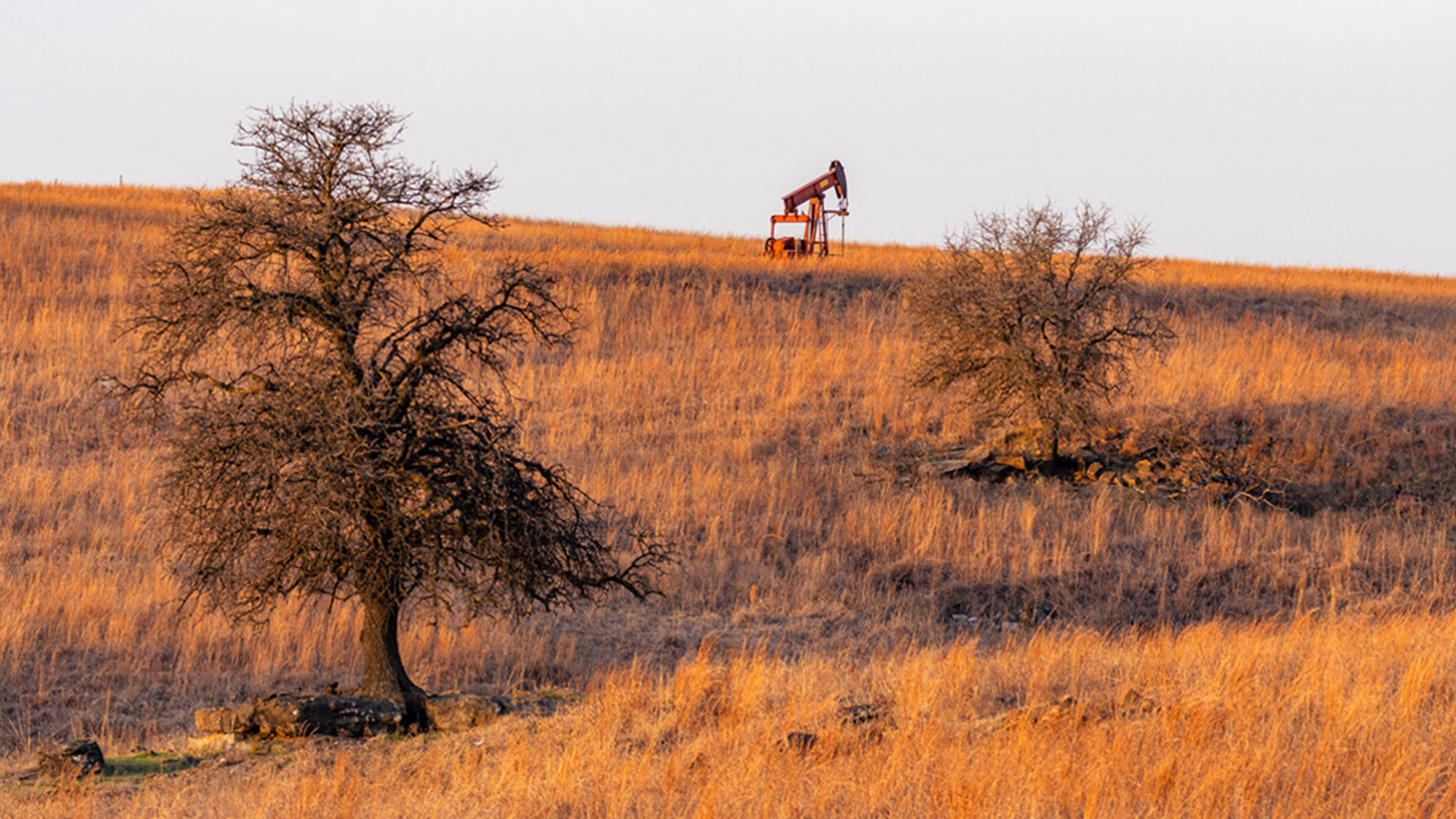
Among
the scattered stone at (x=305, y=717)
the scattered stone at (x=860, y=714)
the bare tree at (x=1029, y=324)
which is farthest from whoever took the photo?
the bare tree at (x=1029, y=324)

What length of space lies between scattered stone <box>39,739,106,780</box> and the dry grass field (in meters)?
0.17

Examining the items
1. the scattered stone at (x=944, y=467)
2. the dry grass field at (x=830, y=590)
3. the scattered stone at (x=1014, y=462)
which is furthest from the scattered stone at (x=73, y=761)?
the scattered stone at (x=1014, y=462)

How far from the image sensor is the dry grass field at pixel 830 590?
623 cm

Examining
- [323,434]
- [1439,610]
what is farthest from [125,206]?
[1439,610]

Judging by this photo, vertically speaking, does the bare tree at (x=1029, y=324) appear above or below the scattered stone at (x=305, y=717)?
above

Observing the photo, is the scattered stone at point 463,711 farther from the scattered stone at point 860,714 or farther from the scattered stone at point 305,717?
the scattered stone at point 860,714

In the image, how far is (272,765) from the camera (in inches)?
301

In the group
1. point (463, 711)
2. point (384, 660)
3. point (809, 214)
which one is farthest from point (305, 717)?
point (809, 214)

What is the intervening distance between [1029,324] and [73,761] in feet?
46.6

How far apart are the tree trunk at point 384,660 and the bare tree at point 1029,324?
11265 millimetres

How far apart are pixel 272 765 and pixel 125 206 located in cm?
3061

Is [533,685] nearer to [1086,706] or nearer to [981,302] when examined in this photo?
[1086,706]

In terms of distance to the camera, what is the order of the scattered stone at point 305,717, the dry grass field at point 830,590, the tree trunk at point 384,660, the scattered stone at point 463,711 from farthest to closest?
the tree trunk at point 384,660 → the scattered stone at point 463,711 → the scattered stone at point 305,717 → the dry grass field at point 830,590

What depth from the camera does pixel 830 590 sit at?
1432 cm
